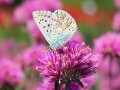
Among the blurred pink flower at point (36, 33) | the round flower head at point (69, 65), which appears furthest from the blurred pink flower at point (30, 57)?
the round flower head at point (69, 65)

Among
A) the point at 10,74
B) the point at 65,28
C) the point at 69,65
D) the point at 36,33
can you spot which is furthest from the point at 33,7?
the point at 69,65

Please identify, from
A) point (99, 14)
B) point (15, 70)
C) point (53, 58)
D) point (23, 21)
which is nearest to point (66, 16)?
point (53, 58)

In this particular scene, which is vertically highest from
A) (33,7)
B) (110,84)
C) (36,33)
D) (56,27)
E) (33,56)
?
(33,7)

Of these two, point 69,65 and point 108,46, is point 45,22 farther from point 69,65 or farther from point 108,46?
point 108,46

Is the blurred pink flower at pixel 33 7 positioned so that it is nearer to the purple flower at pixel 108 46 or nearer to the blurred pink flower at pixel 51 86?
the purple flower at pixel 108 46

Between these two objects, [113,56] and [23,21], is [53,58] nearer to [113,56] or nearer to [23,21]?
[113,56]
